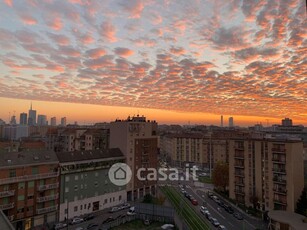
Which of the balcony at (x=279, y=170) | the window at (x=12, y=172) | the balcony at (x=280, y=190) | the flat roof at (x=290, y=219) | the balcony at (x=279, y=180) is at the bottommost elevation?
the flat roof at (x=290, y=219)

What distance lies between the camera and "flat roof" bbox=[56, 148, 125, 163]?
39.8 m

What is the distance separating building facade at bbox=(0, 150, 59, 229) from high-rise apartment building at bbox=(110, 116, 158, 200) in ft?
53.0

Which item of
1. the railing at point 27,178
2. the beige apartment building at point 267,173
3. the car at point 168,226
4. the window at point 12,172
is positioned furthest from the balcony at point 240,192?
the window at point 12,172

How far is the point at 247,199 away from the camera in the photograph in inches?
1806

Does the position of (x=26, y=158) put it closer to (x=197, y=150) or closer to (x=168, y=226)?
(x=168, y=226)

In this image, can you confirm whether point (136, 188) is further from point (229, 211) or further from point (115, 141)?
point (229, 211)

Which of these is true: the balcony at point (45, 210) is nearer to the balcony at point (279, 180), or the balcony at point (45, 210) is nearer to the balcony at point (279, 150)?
the balcony at point (279, 180)

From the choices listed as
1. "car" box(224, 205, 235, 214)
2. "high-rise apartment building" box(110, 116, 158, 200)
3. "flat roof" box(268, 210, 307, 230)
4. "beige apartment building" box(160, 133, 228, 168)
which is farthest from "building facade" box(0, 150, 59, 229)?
"beige apartment building" box(160, 133, 228, 168)

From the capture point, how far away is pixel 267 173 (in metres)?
42.8

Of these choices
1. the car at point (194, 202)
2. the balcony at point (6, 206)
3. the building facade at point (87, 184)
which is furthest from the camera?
the car at point (194, 202)

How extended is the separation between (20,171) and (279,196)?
1596 inches

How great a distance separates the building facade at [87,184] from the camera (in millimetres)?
38094

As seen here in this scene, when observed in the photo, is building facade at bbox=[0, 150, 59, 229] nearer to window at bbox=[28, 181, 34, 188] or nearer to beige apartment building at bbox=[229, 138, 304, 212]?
window at bbox=[28, 181, 34, 188]

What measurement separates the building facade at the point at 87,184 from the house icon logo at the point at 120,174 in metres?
0.75
